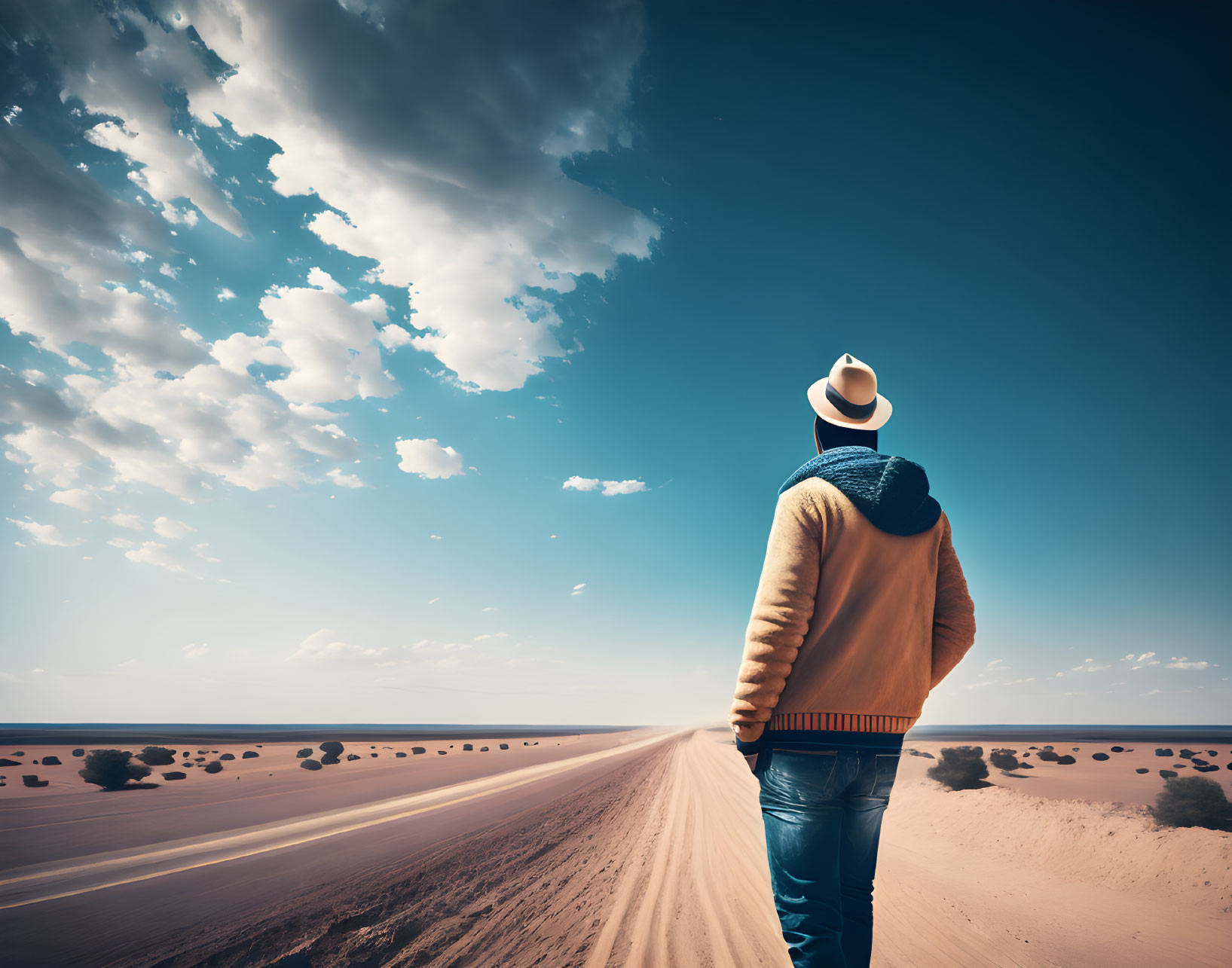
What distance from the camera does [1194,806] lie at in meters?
7.68

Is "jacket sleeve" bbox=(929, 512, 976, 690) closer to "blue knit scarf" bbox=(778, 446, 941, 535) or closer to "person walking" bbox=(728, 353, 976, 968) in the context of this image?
"person walking" bbox=(728, 353, 976, 968)

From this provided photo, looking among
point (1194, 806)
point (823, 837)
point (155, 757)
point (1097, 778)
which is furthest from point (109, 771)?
point (1097, 778)

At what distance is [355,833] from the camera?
782 centimetres

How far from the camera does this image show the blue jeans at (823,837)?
1652 millimetres

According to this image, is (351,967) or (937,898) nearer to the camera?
(351,967)

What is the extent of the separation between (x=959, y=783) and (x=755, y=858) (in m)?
9.40

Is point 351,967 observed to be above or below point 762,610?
below

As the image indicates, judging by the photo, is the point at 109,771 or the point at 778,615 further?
the point at 109,771

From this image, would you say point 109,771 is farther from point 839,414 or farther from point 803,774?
point 839,414

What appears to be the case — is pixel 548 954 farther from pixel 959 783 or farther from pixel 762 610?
pixel 959 783

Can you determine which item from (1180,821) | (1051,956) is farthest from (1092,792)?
(1051,956)


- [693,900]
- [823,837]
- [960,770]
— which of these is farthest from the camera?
[960,770]

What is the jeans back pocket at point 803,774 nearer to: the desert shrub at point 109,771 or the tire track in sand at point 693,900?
the tire track in sand at point 693,900

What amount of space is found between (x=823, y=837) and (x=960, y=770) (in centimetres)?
1466
